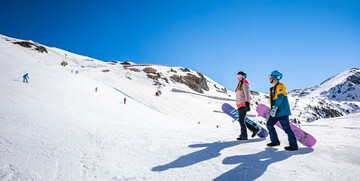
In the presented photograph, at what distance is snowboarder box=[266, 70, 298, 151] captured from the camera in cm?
400

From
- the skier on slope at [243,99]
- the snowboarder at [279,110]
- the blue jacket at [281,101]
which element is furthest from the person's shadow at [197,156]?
the blue jacket at [281,101]

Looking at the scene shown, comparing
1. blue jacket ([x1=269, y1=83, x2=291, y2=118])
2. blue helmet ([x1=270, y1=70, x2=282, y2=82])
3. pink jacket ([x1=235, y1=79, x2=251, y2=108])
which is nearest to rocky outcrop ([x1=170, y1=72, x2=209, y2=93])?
pink jacket ([x1=235, y1=79, x2=251, y2=108])

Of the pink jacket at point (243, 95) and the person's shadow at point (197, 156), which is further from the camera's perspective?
the pink jacket at point (243, 95)

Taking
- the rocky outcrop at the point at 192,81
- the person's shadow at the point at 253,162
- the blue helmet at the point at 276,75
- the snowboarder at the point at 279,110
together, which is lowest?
the person's shadow at the point at 253,162

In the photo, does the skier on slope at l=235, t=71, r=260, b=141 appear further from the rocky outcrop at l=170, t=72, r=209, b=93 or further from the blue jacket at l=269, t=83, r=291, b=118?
the rocky outcrop at l=170, t=72, r=209, b=93

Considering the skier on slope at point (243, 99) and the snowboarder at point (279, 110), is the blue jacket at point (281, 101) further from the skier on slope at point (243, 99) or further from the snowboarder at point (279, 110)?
the skier on slope at point (243, 99)

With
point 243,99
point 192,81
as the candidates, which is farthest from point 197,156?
point 192,81

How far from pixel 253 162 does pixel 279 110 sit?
165cm

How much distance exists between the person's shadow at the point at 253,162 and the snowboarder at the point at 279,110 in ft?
0.87

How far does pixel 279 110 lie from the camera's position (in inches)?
162

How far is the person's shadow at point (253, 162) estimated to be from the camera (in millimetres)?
2596

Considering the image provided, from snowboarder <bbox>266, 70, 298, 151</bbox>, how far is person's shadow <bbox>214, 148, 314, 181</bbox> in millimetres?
266

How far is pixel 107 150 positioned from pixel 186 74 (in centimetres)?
6682

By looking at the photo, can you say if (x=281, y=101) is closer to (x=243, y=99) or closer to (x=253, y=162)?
(x=243, y=99)
